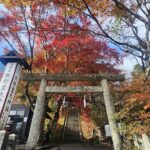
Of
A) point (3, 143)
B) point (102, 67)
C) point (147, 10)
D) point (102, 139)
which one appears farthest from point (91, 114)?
point (3, 143)

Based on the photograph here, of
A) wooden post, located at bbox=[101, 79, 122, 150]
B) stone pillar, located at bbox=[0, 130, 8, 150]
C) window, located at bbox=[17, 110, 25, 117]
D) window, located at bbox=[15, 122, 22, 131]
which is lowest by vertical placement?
stone pillar, located at bbox=[0, 130, 8, 150]

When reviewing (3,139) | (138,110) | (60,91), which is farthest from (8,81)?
(138,110)

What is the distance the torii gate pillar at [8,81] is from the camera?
7.59 m

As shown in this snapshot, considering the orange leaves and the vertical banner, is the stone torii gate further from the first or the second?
the vertical banner

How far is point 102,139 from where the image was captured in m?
23.9

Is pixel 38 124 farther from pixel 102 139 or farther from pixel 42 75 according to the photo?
pixel 102 139

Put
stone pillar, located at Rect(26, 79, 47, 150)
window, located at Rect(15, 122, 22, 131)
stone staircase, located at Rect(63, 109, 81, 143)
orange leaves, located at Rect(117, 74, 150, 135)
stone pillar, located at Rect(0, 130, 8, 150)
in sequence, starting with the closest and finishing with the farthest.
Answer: stone pillar, located at Rect(0, 130, 8, 150), orange leaves, located at Rect(117, 74, 150, 135), stone pillar, located at Rect(26, 79, 47, 150), window, located at Rect(15, 122, 22, 131), stone staircase, located at Rect(63, 109, 81, 143)

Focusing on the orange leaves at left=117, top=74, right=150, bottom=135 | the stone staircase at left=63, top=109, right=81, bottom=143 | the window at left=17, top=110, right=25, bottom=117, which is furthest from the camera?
the stone staircase at left=63, top=109, right=81, bottom=143

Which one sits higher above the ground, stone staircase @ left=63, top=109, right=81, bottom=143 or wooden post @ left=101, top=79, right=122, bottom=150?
stone staircase @ left=63, top=109, right=81, bottom=143

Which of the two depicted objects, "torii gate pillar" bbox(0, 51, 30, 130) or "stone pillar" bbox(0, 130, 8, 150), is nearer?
"stone pillar" bbox(0, 130, 8, 150)

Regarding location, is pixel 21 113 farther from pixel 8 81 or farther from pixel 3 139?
pixel 3 139

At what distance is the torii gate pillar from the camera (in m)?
7.59

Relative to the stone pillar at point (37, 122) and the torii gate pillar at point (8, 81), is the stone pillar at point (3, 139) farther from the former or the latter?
the stone pillar at point (37, 122)

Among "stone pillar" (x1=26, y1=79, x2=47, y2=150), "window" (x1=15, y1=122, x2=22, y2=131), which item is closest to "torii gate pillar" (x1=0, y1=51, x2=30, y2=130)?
"stone pillar" (x1=26, y1=79, x2=47, y2=150)
